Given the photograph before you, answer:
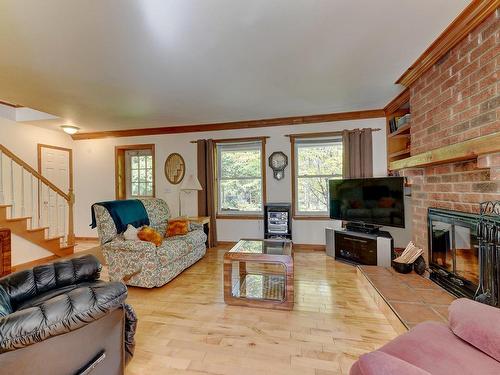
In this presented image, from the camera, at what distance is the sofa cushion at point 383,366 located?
2.49 feet

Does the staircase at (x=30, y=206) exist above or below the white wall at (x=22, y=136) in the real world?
below

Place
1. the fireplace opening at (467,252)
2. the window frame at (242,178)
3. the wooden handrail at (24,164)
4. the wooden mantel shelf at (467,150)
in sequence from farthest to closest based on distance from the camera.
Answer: the window frame at (242,178), the wooden handrail at (24,164), the fireplace opening at (467,252), the wooden mantel shelf at (467,150)

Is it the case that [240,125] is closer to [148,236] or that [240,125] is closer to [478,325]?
[148,236]

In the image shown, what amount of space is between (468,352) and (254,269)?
8.33 ft

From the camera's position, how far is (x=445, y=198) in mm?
2316

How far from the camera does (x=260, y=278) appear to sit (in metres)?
3.06

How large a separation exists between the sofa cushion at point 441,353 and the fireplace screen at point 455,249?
3.72 feet

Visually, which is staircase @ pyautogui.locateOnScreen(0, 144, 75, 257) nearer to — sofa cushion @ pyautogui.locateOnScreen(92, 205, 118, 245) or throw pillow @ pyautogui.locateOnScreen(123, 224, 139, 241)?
sofa cushion @ pyautogui.locateOnScreen(92, 205, 118, 245)

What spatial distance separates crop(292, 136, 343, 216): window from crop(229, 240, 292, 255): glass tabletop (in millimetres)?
1592

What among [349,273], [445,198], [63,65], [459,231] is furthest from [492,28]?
[63,65]

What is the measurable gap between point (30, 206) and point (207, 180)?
3040mm

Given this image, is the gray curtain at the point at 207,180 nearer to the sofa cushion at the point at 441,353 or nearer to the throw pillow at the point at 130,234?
the throw pillow at the point at 130,234

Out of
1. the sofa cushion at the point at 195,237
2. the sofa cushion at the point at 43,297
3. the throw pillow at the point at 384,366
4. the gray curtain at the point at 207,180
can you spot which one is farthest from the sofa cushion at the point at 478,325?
the gray curtain at the point at 207,180

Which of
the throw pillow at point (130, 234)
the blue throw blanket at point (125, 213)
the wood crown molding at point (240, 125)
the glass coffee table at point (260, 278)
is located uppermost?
the wood crown molding at point (240, 125)
